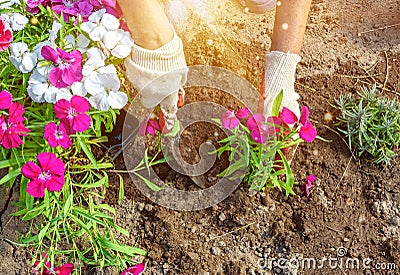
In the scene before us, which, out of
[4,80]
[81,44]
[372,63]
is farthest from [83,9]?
[372,63]

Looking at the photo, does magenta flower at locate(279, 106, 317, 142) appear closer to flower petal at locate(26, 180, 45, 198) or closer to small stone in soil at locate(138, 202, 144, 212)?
small stone in soil at locate(138, 202, 144, 212)

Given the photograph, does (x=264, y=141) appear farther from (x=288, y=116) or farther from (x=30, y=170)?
(x=30, y=170)

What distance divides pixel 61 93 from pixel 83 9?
40 cm

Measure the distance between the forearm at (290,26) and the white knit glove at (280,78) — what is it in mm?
39

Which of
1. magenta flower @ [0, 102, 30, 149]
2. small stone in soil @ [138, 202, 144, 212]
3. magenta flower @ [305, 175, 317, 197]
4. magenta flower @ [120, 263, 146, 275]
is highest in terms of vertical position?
magenta flower @ [0, 102, 30, 149]

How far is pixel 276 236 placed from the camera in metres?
2.09

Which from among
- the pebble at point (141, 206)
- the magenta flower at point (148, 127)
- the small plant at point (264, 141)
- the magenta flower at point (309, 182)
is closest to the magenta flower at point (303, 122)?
the small plant at point (264, 141)

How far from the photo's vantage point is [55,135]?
1782 mm

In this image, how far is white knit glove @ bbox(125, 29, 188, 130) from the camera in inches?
75.2

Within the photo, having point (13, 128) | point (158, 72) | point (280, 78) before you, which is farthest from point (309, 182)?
point (13, 128)

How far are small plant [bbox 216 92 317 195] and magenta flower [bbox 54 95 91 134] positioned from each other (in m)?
0.47

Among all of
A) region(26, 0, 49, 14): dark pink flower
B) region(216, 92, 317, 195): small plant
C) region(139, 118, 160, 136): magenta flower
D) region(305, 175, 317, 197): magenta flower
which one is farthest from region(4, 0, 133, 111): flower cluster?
region(305, 175, 317, 197): magenta flower

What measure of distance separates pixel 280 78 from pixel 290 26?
0.67 ft

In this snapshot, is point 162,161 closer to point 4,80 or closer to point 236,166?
point 236,166
